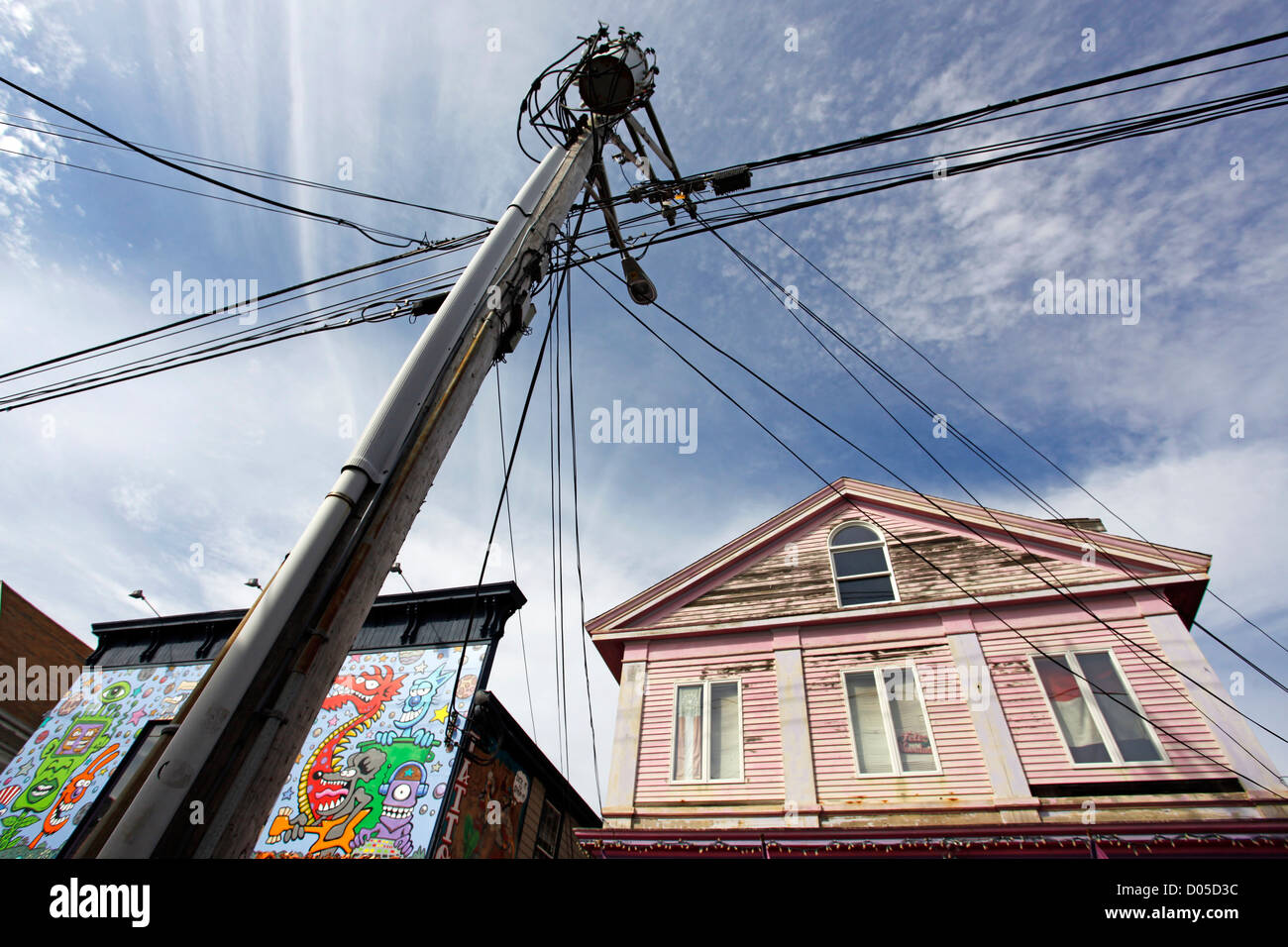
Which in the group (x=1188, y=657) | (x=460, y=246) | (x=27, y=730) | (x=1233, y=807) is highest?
(x=460, y=246)

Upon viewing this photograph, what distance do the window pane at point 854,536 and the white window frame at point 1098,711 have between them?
3589mm

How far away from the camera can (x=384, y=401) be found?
3533mm

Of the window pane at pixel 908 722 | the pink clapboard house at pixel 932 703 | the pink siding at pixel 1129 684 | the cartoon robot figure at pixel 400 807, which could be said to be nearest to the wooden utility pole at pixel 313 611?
the cartoon robot figure at pixel 400 807

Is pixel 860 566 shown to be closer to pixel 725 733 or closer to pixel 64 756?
pixel 725 733

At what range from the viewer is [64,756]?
12891 mm

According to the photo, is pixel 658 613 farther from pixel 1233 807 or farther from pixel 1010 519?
pixel 1233 807

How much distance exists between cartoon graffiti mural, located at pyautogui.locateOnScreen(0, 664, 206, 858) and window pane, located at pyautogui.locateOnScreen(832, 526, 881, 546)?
44.3 feet

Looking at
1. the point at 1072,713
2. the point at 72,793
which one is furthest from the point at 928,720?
the point at 72,793

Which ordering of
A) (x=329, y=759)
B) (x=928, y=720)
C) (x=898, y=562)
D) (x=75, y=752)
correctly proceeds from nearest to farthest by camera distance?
1. (x=928, y=720)
2. (x=329, y=759)
3. (x=898, y=562)
4. (x=75, y=752)

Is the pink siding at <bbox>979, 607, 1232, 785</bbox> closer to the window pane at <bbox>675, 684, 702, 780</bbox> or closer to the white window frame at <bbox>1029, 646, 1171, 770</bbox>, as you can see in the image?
the white window frame at <bbox>1029, 646, 1171, 770</bbox>

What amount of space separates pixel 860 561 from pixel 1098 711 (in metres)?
4.45

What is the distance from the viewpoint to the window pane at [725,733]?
10.2 metres
